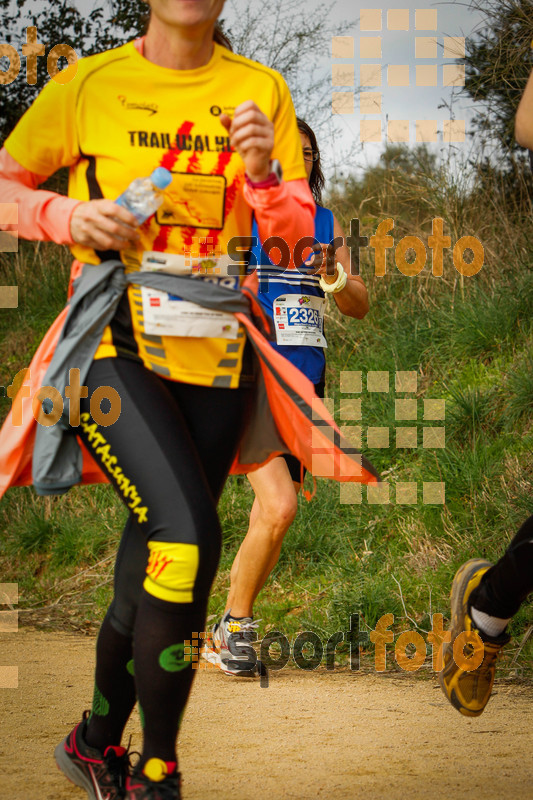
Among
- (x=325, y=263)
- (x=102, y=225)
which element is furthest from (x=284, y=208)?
(x=325, y=263)

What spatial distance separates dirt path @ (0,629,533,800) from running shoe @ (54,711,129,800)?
0.30 metres

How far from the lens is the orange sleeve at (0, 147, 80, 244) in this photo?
2180 millimetres

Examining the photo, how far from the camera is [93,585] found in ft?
20.6

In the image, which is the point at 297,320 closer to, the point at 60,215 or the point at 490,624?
the point at 490,624

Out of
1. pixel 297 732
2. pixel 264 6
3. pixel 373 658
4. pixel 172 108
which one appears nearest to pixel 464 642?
pixel 297 732

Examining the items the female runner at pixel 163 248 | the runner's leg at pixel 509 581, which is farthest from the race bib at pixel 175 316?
the runner's leg at pixel 509 581

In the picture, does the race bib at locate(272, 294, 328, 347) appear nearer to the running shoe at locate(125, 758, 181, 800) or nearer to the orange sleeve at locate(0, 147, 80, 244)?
the orange sleeve at locate(0, 147, 80, 244)

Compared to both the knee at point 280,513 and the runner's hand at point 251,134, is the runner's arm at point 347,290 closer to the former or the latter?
the knee at point 280,513

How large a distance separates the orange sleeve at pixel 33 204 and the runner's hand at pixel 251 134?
1.32ft

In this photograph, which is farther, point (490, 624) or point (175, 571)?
point (490, 624)

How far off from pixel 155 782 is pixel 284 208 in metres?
1.33

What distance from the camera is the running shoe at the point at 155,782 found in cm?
198

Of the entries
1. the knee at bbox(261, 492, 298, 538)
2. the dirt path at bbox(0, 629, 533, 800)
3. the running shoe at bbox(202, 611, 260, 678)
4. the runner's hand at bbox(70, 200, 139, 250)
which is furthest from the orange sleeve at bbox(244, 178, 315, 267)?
the running shoe at bbox(202, 611, 260, 678)

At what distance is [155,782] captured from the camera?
1.99 metres
